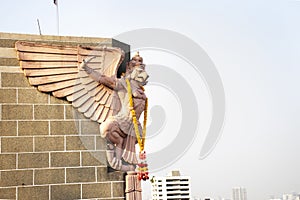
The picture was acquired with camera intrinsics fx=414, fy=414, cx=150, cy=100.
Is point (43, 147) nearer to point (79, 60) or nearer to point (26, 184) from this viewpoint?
point (26, 184)

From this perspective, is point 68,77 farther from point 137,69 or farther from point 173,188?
point 173,188

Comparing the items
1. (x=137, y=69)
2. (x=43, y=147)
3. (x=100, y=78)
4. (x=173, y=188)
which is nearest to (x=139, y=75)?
(x=137, y=69)

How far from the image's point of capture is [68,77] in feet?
18.6

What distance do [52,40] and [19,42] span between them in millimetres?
454

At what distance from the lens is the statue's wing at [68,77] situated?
560 centimetres

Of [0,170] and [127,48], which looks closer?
[0,170]

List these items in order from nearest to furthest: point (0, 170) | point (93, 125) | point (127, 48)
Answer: point (0, 170) < point (93, 125) < point (127, 48)

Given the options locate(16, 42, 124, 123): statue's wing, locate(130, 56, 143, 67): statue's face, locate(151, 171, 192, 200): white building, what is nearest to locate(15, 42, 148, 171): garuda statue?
locate(16, 42, 124, 123): statue's wing

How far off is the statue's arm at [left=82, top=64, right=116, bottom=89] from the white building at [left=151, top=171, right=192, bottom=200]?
147 ft

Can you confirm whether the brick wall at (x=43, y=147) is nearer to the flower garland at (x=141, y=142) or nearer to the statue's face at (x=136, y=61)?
the flower garland at (x=141, y=142)

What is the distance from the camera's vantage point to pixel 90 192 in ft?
18.1

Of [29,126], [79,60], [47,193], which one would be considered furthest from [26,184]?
[79,60]

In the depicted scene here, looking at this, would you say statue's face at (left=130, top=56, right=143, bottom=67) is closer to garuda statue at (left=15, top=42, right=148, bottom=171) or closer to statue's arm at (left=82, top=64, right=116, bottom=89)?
garuda statue at (left=15, top=42, right=148, bottom=171)

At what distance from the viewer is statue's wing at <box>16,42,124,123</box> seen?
5.60m
